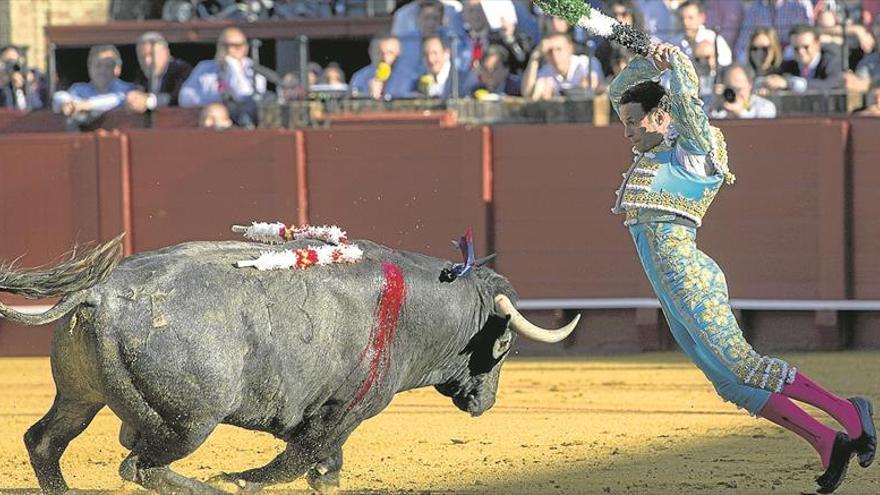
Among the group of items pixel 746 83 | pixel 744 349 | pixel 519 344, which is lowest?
pixel 519 344

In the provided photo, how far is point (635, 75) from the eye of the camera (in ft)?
16.4

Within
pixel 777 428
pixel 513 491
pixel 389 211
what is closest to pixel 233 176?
pixel 389 211

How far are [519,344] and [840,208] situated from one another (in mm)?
1789

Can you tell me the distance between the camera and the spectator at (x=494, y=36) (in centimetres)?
988

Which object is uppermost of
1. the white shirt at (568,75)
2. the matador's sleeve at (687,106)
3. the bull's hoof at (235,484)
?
the white shirt at (568,75)

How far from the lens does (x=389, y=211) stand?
9.49 meters

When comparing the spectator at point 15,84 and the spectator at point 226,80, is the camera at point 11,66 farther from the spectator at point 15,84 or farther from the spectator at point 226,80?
the spectator at point 226,80

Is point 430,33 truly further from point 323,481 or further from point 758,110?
point 323,481

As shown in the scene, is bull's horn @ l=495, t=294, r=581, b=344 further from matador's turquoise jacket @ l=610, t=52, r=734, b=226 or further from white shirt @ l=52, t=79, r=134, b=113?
white shirt @ l=52, t=79, r=134, b=113

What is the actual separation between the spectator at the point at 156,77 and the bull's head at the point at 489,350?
17.2 ft

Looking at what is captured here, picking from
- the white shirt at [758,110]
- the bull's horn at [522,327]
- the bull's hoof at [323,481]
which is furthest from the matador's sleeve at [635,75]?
the white shirt at [758,110]

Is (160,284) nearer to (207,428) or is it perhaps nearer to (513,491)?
(207,428)

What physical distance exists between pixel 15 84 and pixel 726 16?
13.9 ft

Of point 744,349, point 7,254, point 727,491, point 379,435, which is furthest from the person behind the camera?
point 7,254
